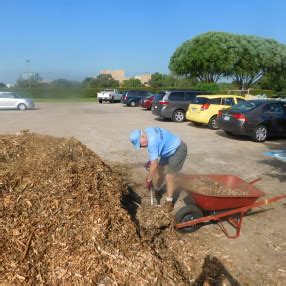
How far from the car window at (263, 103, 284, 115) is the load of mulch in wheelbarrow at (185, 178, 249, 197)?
27.2 ft

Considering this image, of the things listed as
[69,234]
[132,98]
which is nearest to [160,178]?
[69,234]

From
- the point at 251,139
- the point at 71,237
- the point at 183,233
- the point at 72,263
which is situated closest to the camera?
the point at 72,263

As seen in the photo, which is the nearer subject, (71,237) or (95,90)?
(71,237)

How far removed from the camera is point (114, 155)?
34.4 feet

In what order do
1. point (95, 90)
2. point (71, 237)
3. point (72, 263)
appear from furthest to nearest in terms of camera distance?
point (95, 90) < point (71, 237) < point (72, 263)

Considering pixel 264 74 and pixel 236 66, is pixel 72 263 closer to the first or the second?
pixel 236 66

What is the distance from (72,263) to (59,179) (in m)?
1.44

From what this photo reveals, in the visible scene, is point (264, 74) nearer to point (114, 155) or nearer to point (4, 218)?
point (114, 155)

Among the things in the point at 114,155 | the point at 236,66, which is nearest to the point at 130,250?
the point at 114,155

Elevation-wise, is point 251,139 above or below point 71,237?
below

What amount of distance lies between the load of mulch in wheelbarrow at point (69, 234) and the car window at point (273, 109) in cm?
956

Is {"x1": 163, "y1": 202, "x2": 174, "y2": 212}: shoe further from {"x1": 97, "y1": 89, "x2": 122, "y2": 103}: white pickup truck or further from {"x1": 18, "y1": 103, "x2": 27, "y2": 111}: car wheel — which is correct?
{"x1": 97, "y1": 89, "x2": 122, "y2": 103}: white pickup truck

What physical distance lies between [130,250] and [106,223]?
0.45m

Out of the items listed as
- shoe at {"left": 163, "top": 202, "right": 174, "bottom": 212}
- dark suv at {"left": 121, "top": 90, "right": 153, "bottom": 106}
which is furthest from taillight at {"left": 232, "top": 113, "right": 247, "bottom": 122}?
dark suv at {"left": 121, "top": 90, "right": 153, "bottom": 106}
